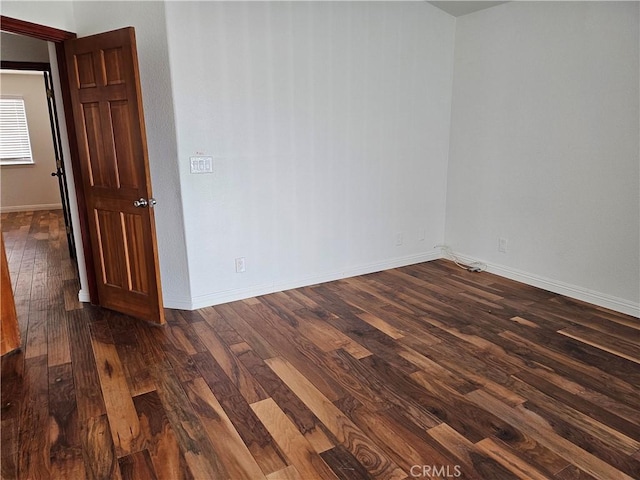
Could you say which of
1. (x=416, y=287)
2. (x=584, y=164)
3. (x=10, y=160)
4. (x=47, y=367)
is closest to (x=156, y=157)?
(x=47, y=367)

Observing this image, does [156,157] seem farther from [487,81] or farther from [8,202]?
[8,202]

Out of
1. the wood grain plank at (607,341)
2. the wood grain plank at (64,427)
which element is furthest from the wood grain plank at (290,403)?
the wood grain plank at (607,341)

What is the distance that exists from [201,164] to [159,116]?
46 cm

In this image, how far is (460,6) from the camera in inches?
161

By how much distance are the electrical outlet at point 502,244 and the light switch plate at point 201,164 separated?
2824 millimetres

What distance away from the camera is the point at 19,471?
72.1 inches

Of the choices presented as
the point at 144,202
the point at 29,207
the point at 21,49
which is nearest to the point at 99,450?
the point at 144,202

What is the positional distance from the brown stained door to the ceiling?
2875mm

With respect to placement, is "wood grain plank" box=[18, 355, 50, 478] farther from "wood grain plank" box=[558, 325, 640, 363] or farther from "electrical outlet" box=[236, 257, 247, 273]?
"wood grain plank" box=[558, 325, 640, 363]

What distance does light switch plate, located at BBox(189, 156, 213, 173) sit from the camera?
10.8 feet

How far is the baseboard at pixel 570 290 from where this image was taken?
11.0ft

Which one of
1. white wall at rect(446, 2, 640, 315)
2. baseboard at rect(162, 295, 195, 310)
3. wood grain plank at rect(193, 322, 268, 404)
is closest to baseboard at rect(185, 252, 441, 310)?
baseboard at rect(162, 295, 195, 310)

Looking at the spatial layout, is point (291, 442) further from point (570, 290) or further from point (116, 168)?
point (570, 290)

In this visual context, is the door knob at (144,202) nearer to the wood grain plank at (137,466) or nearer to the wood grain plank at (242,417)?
the wood grain plank at (242,417)
